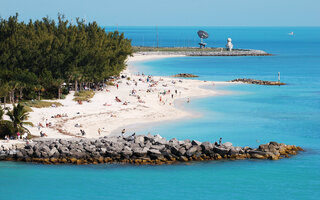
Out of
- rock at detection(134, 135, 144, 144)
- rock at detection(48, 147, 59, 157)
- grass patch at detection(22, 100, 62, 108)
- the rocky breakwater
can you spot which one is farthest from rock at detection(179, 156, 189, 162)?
grass patch at detection(22, 100, 62, 108)

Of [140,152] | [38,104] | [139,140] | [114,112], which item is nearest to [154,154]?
[140,152]

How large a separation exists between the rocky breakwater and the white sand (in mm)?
5128

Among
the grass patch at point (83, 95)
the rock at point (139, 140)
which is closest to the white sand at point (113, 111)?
the grass patch at point (83, 95)

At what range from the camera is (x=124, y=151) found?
1858 inches

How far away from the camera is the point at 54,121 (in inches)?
2339

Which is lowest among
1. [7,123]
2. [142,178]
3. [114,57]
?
[142,178]

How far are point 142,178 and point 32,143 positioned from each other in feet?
40.1

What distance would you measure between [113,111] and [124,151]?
22567 millimetres

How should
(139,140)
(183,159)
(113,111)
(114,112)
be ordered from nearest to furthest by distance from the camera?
(183,159)
(139,140)
(114,112)
(113,111)

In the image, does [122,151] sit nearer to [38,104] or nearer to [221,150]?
[221,150]

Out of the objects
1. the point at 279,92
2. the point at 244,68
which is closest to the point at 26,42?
the point at 279,92

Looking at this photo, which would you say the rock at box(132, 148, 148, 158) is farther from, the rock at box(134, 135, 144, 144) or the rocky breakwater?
the rock at box(134, 135, 144, 144)

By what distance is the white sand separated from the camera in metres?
58.3

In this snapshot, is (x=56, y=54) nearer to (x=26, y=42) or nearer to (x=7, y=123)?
(x=26, y=42)
